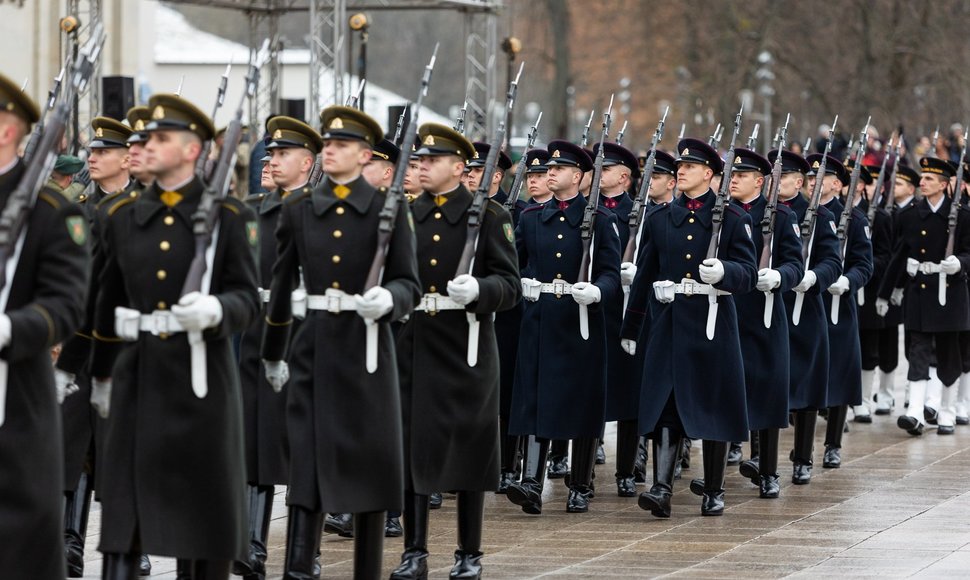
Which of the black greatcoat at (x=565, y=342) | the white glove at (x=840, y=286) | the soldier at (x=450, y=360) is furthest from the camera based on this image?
the white glove at (x=840, y=286)

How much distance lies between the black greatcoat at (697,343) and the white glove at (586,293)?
386 millimetres

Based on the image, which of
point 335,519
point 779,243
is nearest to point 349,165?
point 335,519

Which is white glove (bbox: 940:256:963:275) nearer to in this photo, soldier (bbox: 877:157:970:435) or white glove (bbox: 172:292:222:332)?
soldier (bbox: 877:157:970:435)

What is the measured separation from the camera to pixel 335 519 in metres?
9.42

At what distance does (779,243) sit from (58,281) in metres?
5.83

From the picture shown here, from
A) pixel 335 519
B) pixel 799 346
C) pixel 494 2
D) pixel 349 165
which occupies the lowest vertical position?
pixel 335 519

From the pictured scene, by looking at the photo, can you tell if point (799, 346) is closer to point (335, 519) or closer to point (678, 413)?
point (678, 413)

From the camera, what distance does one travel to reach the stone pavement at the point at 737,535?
27.6 ft

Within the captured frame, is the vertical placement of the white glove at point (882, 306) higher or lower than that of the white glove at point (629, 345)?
higher

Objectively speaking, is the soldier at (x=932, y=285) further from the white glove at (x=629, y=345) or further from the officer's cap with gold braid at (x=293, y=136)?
the officer's cap with gold braid at (x=293, y=136)

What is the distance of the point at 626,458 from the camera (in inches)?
428

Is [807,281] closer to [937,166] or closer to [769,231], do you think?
[769,231]

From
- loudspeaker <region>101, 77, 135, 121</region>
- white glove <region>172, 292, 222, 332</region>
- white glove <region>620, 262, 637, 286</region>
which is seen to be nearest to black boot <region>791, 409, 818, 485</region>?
white glove <region>620, 262, 637, 286</region>

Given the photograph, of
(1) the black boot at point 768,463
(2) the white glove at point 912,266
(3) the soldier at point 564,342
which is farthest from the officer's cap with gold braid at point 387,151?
(2) the white glove at point 912,266
